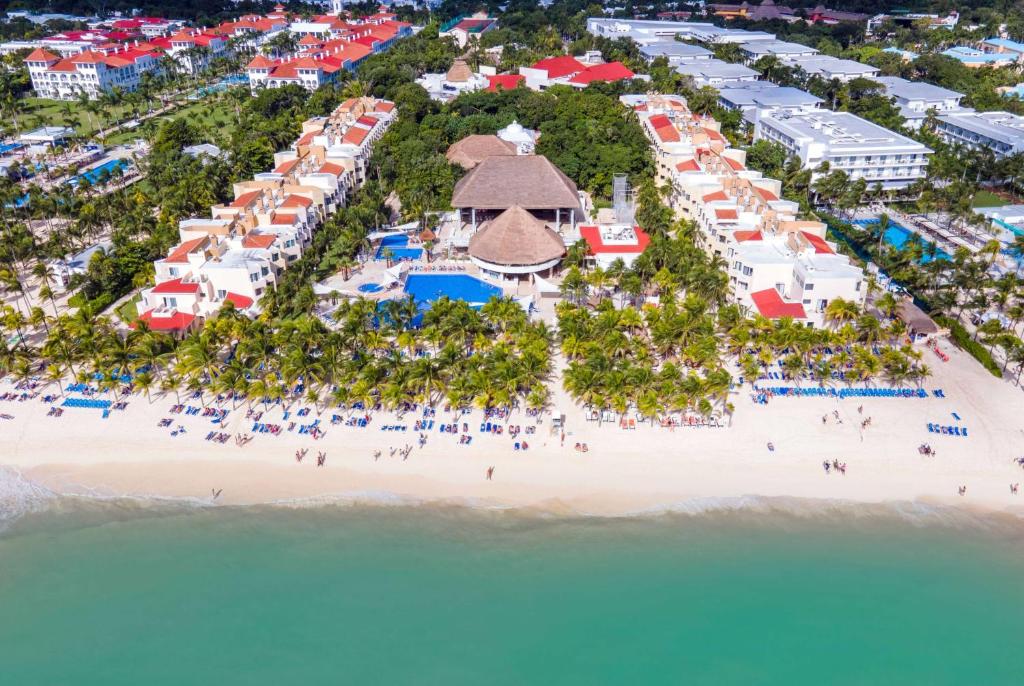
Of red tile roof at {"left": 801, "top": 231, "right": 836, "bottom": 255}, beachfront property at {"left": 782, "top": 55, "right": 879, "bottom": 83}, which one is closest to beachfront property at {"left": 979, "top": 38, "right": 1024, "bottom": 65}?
beachfront property at {"left": 782, "top": 55, "right": 879, "bottom": 83}

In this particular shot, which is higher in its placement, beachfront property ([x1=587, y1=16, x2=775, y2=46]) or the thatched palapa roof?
beachfront property ([x1=587, y1=16, x2=775, y2=46])

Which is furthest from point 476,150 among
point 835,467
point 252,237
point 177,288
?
point 835,467

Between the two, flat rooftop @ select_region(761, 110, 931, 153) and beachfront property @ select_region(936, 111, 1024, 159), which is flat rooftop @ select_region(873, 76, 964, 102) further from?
flat rooftop @ select_region(761, 110, 931, 153)

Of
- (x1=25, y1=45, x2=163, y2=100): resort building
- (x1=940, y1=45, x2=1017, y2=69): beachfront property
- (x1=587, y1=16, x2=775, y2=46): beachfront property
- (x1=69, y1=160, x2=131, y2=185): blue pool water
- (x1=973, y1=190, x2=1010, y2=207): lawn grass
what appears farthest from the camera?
(x1=587, y1=16, x2=775, y2=46): beachfront property

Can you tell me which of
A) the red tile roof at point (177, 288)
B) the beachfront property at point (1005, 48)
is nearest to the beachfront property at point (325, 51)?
the red tile roof at point (177, 288)

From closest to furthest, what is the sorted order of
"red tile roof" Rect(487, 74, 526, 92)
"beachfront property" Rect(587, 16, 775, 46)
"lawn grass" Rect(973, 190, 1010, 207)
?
1. "lawn grass" Rect(973, 190, 1010, 207)
2. "red tile roof" Rect(487, 74, 526, 92)
3. "beachfront property" Rect(587, 16, 775, 46)

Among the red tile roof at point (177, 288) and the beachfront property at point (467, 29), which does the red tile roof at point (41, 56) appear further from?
the red tile roof at point (177, 288)

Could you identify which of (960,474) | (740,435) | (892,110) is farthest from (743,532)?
(892,110)
